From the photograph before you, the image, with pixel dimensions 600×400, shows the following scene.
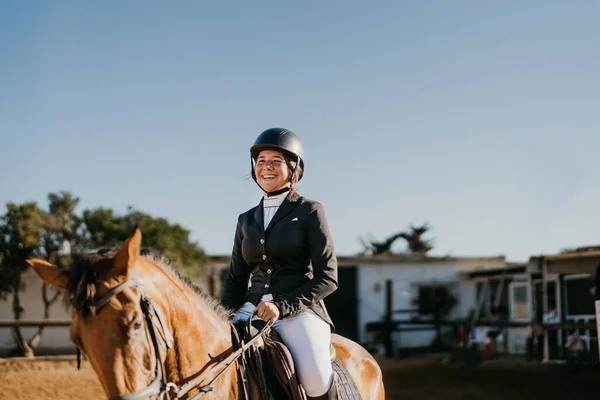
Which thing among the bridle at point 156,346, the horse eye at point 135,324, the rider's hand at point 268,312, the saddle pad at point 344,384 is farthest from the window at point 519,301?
the horse eye at point 135,324

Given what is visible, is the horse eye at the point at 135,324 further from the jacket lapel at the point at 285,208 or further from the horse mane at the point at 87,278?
the jacket lapel at the point at 285,208

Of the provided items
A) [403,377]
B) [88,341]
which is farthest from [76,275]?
[403,377]

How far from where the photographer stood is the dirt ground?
32.8 feet

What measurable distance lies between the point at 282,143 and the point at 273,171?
0.16 meters

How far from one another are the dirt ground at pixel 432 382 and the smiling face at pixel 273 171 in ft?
24.5

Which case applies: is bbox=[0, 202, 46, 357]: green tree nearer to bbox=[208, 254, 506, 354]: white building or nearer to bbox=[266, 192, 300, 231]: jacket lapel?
bbox=[208, 254, 506, 354]: white building

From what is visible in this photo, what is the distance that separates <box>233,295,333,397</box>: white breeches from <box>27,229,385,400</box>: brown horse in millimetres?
317

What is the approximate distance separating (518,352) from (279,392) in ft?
60.9

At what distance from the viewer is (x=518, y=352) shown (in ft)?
65.2

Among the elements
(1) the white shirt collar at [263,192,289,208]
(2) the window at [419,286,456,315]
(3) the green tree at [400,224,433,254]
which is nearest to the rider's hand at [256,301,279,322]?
(1) the white shirt collar at [263,192,289,208]

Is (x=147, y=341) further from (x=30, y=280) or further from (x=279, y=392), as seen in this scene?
(x=30, y=280)

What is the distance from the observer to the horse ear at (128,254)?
7.64 ft

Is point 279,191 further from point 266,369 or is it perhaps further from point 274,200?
point 266,369

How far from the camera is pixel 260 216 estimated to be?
133 inches
